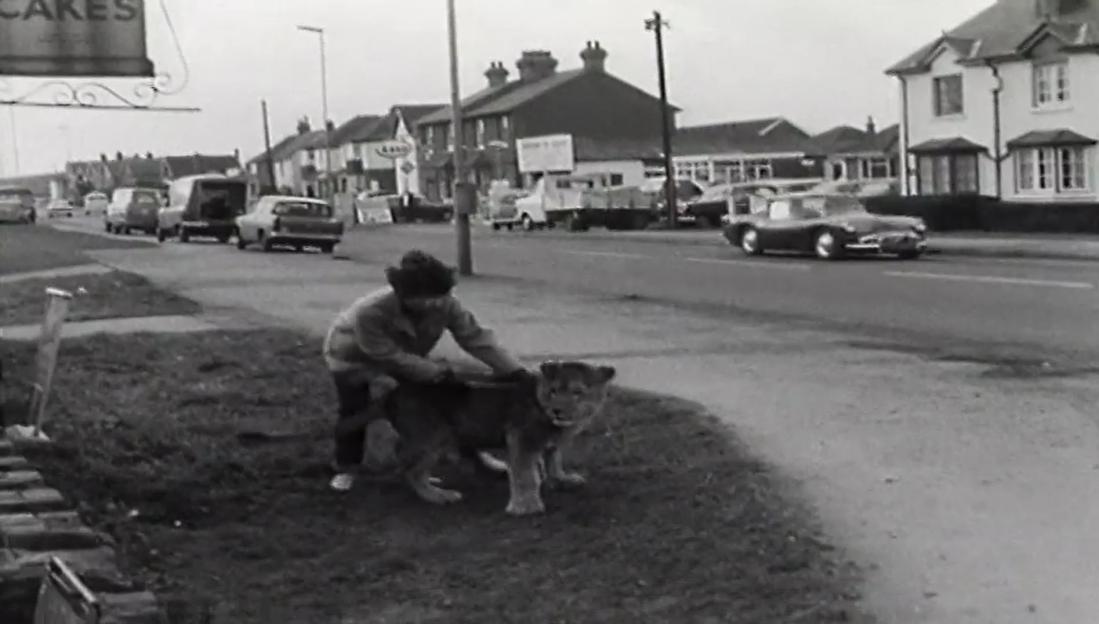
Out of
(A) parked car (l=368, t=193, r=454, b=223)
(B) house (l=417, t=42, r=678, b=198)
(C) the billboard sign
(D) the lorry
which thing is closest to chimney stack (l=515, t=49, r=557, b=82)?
(B) house (l=417, t=42, r=678, b=198)

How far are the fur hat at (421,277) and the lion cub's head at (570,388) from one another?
0.68 meters

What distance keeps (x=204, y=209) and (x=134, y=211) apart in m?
10.1

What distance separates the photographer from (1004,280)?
24.5 metres

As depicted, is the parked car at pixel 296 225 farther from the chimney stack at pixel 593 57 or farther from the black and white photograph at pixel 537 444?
the chimney stack at pixel 593 57

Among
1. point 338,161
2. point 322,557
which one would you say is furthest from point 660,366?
point 338,161

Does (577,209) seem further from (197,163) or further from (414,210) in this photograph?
(197,163)

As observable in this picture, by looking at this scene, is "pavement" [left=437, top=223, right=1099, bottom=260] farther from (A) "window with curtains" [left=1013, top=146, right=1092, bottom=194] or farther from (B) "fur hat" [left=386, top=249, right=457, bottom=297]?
(B) "fur hat" [left=386, top=249, right=457, bottom=297]

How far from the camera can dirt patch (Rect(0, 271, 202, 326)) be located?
20.5 metres

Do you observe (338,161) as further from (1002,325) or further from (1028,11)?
(1002,325)

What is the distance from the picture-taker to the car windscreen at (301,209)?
4275 centimetres

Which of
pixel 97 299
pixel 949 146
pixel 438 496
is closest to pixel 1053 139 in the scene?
pixel 949 146

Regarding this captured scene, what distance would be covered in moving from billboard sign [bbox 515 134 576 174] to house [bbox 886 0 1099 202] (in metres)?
29.2

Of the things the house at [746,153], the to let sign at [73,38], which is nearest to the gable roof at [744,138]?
the house at [746,153]

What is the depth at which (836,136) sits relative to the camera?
334 feet
